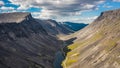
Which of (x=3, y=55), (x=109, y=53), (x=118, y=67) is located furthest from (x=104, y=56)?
(x=3, y=55)

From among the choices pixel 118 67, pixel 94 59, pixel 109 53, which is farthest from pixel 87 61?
pixel 118 67

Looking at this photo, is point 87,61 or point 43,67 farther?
point 43,67

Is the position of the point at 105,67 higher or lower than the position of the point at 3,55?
higher

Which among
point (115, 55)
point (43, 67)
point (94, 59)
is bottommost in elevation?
point (43, 67)

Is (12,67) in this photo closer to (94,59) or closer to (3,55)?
(3,55)

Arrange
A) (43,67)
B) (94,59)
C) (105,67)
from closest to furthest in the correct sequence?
(105,67) → (94,59) → (43,67)

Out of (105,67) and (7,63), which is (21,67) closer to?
(7,63)

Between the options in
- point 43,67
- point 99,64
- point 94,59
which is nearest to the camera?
point 99,64

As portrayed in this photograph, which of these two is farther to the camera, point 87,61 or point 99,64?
point 87,61

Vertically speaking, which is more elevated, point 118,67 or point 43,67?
point 118,67
